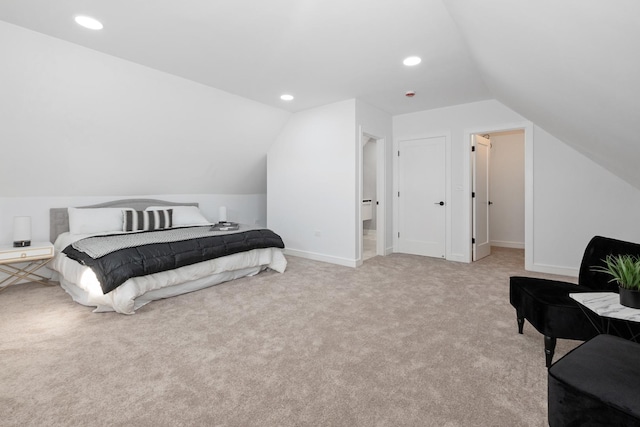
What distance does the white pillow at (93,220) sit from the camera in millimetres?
3809

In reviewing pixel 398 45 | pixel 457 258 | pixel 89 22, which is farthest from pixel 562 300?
pixel 89 22

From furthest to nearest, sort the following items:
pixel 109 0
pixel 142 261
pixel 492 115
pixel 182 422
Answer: pixel 492 115
pixel 142 261
pixel 109 0
pixel 182 422

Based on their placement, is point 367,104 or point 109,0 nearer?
point 109,0

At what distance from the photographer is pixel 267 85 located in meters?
3.89

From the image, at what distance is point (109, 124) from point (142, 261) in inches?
72.4

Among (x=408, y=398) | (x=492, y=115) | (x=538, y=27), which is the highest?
(x=492, y=115)

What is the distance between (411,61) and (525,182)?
2421 mm

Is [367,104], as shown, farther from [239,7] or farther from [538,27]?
[538,27]

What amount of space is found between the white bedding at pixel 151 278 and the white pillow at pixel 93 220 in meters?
0.13

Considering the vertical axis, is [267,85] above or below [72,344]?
above

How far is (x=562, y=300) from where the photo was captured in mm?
1940

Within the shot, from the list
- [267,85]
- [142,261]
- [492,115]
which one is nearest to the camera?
[142,261]

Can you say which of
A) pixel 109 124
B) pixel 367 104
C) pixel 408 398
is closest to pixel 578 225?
pixel 367 104

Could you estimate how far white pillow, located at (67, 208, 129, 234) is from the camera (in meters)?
3.81
